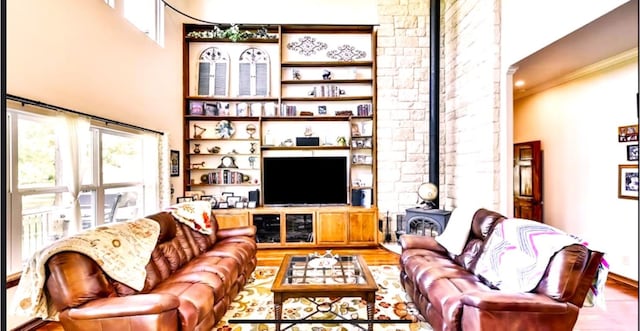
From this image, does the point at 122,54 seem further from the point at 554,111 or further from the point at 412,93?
the point at 554,111

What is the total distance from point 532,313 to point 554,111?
4398mm

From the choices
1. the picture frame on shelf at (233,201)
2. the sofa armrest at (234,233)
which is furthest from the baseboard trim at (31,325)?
the picture frame on shelf at (233,201)

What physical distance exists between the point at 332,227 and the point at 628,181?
385cm

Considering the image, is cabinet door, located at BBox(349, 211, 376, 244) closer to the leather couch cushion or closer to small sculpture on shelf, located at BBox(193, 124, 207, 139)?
small sculpture on shelf, located at BBox(193, 124, 207, 139)

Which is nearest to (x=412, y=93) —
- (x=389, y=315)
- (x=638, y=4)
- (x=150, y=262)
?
(x=638, y=4)

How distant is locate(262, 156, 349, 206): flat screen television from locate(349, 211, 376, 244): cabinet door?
0.48m

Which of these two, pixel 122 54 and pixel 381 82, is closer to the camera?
pixel 122 54

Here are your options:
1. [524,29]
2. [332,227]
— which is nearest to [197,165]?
[332,227]

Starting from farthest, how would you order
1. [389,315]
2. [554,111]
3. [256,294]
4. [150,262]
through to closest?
1. [554,111]
2. [256,294]
3. [389,315]
4. [150,262]

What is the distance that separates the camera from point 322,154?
221 inches

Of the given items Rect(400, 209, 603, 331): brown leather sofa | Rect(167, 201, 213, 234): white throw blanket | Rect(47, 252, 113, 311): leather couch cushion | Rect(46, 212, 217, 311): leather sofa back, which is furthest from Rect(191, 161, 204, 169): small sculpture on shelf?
Rect(400, 209, 603, 331): brown leather sofa

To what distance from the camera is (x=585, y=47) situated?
3518 millimetres

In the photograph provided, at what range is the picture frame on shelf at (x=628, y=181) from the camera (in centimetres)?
370

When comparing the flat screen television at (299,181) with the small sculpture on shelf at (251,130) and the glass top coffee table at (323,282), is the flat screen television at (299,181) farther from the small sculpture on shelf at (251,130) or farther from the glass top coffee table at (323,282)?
the glass top coffee table at (323,282)
